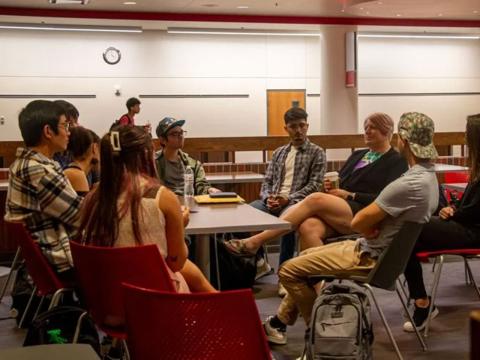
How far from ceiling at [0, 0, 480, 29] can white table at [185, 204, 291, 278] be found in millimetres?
6720

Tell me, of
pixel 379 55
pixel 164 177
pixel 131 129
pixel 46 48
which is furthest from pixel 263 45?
pixel 131 129

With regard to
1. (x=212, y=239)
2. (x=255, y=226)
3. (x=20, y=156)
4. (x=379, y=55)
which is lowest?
(x=212, y=239)

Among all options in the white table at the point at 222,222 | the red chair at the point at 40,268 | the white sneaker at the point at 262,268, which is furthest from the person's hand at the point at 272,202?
the red chair at the point at 40,268

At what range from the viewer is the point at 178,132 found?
178 inches

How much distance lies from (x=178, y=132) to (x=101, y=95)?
849 centimetres

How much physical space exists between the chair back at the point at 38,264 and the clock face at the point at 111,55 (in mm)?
9894

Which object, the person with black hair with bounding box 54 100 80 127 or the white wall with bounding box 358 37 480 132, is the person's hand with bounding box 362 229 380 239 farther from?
the white wall with bounding box 358 37 480 132

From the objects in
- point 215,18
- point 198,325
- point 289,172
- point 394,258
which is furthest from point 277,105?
point 198,325

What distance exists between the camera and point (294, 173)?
4957mm

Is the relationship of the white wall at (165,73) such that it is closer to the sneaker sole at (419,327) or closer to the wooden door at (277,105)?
the wooden door at (277,105)

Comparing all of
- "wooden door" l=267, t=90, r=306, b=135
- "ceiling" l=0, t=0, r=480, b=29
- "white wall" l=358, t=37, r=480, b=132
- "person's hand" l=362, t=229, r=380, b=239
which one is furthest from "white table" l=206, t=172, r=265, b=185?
"white wall" l=358, t=37, r=480, b=132

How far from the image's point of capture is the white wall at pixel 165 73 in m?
12.2

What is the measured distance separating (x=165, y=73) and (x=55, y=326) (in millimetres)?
10428

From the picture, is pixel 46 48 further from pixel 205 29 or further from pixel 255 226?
pixel 255 226
